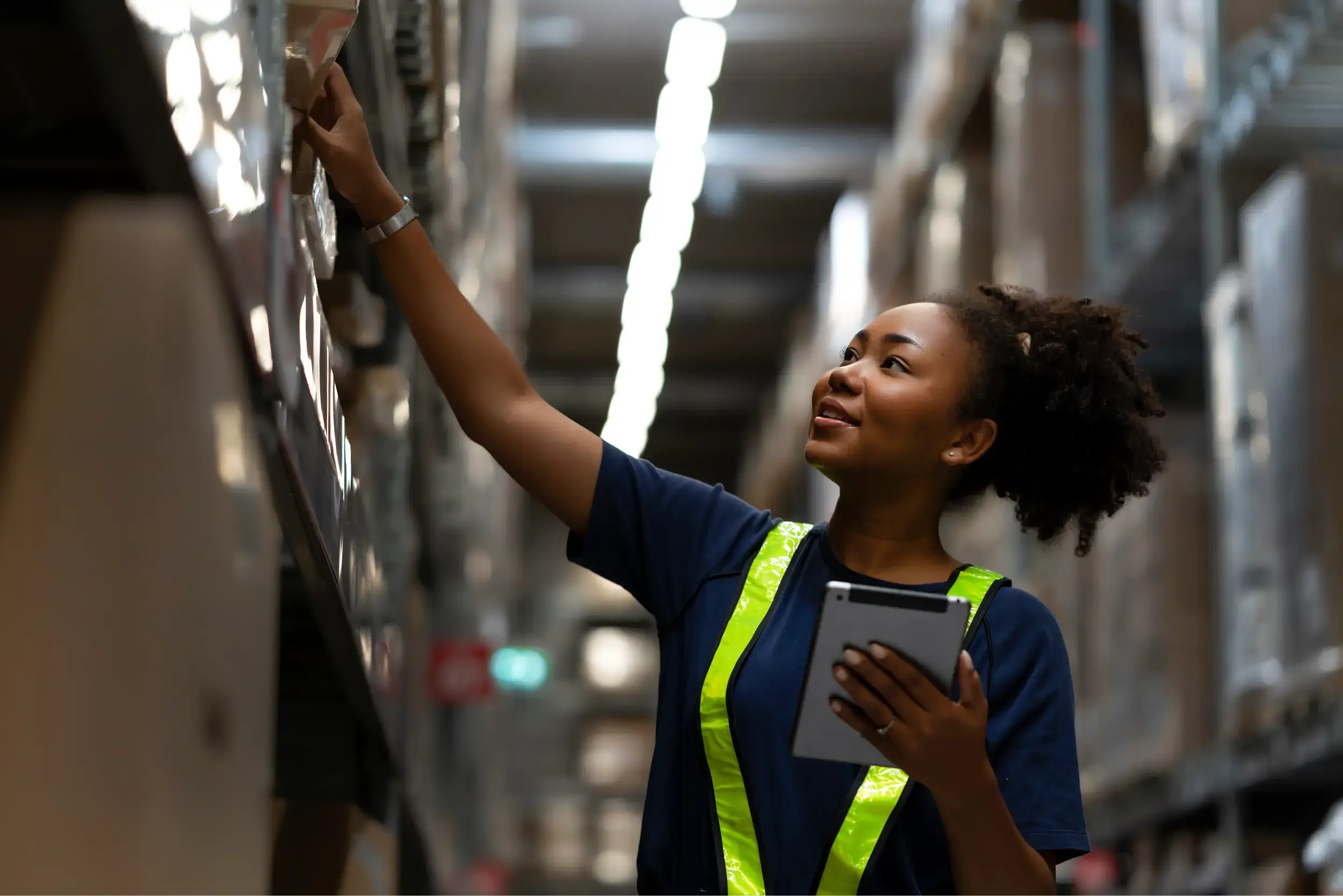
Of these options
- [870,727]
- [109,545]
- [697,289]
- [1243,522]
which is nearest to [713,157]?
[697,289]

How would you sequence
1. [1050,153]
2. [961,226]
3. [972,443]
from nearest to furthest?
[972,443]
[1050,153]
[961,226]

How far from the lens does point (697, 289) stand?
16469 mm

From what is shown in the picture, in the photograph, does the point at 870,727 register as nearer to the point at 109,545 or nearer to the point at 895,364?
the point at 895,364

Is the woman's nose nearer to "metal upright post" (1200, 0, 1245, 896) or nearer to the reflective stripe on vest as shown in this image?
the reflective stripe on vest

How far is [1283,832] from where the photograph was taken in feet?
18.1

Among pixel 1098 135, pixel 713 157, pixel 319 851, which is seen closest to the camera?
pixel 319 851

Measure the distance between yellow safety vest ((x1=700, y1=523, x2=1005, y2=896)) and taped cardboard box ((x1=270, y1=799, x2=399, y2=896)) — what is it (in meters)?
1.03

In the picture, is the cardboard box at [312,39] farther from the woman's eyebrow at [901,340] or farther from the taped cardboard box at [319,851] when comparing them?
the taped cardboard box at [319,851]

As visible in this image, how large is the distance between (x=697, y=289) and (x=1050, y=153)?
30.5 feet

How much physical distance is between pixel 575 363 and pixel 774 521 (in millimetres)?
16691

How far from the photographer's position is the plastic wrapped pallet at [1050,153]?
7180mm

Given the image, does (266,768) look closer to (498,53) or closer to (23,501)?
(23,501)

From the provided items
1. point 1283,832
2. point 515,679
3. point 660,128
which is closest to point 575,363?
point 515,679

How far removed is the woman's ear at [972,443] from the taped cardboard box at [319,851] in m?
1.19
